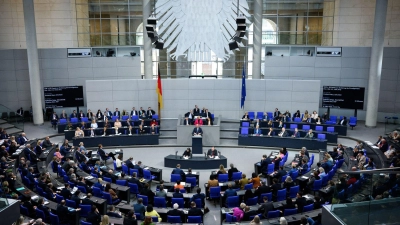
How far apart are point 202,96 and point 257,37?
4927 millimetres

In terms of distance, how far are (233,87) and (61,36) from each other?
37.5 ft

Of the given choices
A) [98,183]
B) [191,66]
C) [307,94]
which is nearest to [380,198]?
[98,183]

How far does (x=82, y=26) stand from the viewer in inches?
1003

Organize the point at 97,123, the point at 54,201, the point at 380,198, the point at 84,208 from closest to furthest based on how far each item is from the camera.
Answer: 1. the point at 380,198
2. the point at 84,208
3. the point at 54,201
4. the point at 97,123

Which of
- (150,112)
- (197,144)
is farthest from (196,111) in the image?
(197,144)

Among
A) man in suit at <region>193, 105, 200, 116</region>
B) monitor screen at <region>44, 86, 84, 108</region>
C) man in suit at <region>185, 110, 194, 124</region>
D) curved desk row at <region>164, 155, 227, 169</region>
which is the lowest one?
curved desk row at <region>164, 155, 227, 169</region>

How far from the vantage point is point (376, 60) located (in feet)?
69.2

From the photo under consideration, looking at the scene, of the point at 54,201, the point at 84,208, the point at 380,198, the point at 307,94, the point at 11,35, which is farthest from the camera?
the point at 11,35

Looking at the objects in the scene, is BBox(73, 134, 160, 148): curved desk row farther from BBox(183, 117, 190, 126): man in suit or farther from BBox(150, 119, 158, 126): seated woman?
BBox(183, 117, 190, 126): man in suit

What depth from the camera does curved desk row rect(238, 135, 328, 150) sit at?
60.3 feet

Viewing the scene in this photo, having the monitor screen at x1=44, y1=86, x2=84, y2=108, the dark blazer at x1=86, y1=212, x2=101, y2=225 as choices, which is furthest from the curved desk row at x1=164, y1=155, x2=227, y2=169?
the monitor screen at x1=44, y1=86, x2=84, y2=108

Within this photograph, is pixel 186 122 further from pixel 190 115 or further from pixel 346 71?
pixel 346 71

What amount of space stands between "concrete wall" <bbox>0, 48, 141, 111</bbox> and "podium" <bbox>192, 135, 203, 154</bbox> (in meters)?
8.91

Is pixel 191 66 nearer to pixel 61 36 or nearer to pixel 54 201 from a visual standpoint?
pixel 61 36
